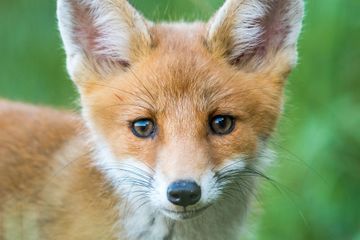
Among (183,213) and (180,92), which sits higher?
(180,92)

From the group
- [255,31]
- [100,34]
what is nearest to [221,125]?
[255,31]

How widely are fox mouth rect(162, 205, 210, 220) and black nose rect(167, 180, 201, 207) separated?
0.37ft

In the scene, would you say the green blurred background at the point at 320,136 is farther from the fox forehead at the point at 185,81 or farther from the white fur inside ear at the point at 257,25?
the fox forehead at the point at 185,81

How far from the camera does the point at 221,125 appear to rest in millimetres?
4633

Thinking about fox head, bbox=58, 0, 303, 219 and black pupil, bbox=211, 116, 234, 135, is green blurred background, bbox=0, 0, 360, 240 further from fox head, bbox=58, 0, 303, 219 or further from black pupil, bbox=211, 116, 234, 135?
black pupil, bbox=211, 116, 234, 135

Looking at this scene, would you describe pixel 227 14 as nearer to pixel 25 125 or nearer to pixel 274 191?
pixel 25 125

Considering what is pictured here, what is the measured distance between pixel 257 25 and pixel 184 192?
1.24 metres

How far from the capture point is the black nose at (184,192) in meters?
4.24

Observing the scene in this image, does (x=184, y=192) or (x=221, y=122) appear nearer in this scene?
(x=184, y=192)

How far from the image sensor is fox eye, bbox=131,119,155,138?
4641 mm

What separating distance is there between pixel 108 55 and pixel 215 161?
3.22 ft

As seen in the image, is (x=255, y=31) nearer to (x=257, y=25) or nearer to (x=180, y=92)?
(x=257, y=25)

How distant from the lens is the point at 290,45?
5.04 m

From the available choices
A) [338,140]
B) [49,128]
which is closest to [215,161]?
[49,128]
